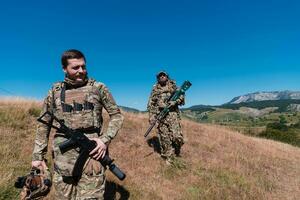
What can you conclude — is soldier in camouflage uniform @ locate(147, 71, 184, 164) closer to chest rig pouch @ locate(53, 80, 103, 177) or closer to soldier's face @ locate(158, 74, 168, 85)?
soldier's face @ locate(158, 74, 168, 85)

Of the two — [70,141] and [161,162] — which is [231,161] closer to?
[161,162]

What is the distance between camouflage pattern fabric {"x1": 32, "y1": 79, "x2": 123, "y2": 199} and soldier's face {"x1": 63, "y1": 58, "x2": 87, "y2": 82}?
0.12m

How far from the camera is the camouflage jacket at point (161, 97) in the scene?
37.0 ft

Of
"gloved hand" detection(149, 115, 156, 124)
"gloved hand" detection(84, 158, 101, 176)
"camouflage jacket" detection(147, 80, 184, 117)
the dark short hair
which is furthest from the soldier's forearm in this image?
"gloved hand" detection(149, 115, 156, 124)

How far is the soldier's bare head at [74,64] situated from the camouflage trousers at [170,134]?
260 inches

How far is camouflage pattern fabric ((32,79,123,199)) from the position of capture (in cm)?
460

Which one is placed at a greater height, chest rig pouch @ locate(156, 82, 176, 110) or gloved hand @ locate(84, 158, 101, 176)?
chest rig pouch @ locate(156, 82, 176, 110)

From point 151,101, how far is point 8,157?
499 cm

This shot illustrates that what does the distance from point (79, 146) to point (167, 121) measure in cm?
664

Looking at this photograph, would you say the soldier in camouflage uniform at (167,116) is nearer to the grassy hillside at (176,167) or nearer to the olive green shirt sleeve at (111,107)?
the grassy hillside at (176,167)

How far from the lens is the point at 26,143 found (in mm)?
10000

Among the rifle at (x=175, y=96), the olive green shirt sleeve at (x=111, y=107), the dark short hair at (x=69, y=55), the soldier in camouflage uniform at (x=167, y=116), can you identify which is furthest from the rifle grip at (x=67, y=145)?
the rifle at (x=175, y=96)

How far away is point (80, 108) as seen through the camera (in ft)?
15.2

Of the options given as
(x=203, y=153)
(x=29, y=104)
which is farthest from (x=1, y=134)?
(x=203, y=153)
